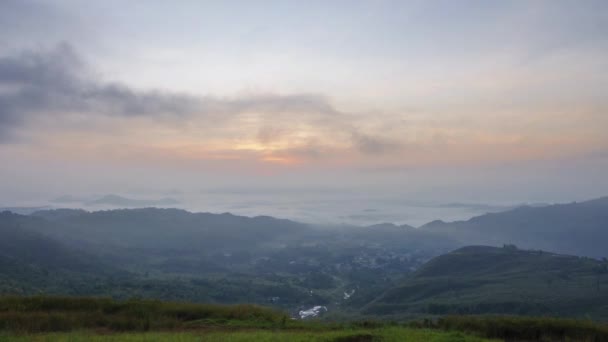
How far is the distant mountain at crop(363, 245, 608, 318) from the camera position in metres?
79.9

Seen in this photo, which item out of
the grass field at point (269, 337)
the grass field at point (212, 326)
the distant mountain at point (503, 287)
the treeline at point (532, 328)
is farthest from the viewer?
the distant mountain at point (503, 287)

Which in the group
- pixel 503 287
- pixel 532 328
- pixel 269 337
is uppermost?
pixel 269 337

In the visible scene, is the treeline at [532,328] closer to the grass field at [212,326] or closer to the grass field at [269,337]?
the grass field at [212,326]

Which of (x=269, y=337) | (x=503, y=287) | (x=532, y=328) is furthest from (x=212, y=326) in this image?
(x=503, y=287)

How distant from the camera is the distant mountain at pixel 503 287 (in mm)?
79912

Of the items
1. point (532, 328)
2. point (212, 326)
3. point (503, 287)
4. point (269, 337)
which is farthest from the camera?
point (503, 287)

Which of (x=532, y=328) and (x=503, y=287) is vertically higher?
(x=532, y=328)

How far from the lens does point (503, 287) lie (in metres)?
105

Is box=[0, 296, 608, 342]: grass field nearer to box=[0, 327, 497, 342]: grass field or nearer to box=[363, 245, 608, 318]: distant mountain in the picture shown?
box=[0, 327, 497, 342]: grass field

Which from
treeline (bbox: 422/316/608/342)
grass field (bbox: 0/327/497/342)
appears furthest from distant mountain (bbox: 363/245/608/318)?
grass field (bbox: 0/327/497/342)

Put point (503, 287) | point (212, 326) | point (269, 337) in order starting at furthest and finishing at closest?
point (503, 287) → point (212, 326) → point (269, 337)

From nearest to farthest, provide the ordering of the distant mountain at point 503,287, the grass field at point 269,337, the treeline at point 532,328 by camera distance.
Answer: the grass field at point 269,337 < the treeline at point 532,328 < the distant mountain at point 503,287

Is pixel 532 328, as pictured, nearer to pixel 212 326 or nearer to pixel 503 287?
pixel 212 326

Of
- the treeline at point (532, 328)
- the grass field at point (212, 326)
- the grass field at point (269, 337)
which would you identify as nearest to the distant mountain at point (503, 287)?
the treeline at point (532, 328)
